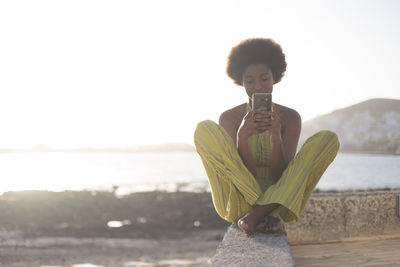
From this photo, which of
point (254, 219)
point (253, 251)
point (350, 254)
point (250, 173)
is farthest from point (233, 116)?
point (350, 254)

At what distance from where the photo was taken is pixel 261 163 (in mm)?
3062

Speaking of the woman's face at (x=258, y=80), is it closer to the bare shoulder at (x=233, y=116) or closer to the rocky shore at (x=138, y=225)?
the bare shoulder at (x=233, y=116)

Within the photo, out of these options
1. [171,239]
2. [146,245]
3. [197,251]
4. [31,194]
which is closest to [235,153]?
[197,251]

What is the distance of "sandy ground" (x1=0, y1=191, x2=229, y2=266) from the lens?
12461mm

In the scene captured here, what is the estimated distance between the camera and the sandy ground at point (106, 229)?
12.5 metres

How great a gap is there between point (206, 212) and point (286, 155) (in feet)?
60.3

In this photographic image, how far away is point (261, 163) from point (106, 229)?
16.2 metres

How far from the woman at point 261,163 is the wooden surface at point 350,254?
295 mm

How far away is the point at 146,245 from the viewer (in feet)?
47.8

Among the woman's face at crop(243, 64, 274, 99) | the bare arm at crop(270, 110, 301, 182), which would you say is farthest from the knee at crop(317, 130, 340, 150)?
the woman's face at crop(243, 64, 274, 99)

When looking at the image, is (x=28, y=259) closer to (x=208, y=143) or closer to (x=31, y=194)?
(x=208, y=143)

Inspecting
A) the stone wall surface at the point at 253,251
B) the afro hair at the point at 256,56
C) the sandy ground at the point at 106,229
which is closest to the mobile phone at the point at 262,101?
the afro hair at the point at 256,56

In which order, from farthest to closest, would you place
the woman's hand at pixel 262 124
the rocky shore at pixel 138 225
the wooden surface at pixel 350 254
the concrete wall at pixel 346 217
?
1. the rocky shore at pixel 138 225
2. the concrete wall at pixel 346 217
3. the woman's hand at pixel 262 124
4. the wooden surface at pixel 350 254

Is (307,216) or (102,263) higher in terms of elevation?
(307,216)
